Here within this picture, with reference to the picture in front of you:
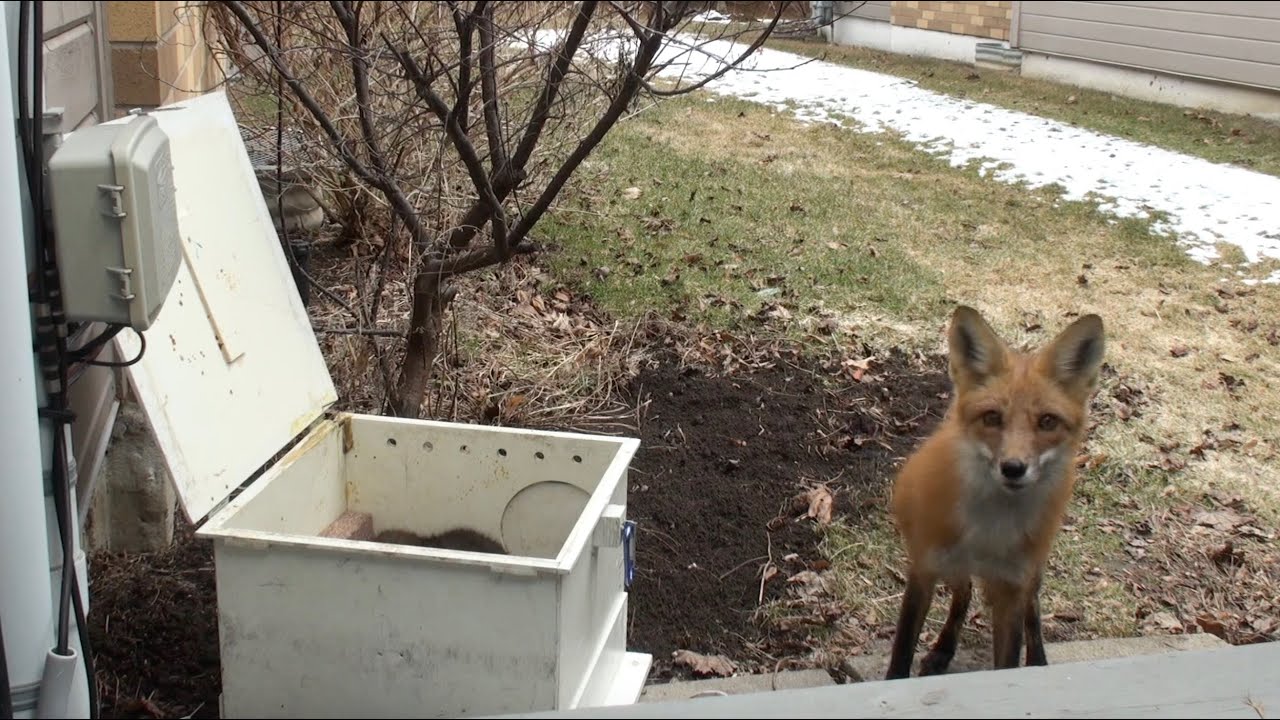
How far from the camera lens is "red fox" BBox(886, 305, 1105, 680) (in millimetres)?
3342

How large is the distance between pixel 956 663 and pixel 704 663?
87 cm

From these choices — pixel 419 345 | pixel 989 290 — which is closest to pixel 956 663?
pixel 419 345

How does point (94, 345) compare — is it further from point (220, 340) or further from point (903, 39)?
point (903, 39)

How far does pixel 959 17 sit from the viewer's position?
1655cm

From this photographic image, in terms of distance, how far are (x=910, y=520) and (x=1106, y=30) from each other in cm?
1235

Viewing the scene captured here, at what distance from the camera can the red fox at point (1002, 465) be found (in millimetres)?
3342

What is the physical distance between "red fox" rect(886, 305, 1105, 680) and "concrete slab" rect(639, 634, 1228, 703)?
44cm

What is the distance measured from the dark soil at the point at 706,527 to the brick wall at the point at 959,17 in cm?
1085

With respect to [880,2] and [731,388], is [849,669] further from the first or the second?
[880,2]

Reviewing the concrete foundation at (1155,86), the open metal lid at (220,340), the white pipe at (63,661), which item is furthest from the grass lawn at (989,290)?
the white pipe at (63,661)

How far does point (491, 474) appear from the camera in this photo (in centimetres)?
374

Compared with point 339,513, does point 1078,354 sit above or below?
above

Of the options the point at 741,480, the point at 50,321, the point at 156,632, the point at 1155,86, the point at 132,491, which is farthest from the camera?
the point at 1155,86

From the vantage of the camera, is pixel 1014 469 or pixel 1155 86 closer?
pixel 1014 469
